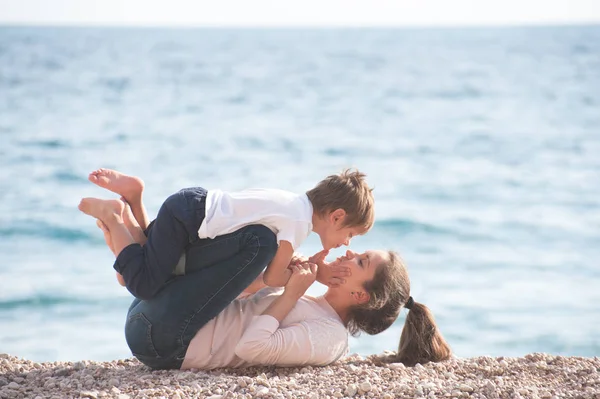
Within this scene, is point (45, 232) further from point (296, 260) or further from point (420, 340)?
point (420, 340)

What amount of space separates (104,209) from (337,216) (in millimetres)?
1248

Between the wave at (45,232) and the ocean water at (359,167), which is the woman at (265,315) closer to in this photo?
the ocean water at (359,167)

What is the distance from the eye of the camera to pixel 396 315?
4.51 m

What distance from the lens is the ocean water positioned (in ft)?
26.8

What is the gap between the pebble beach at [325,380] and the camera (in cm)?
371

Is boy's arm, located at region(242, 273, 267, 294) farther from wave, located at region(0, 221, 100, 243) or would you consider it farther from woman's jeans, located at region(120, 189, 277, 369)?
wave, located at region(0, 221, 100, 243)

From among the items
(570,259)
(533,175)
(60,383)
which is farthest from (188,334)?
(533,175)

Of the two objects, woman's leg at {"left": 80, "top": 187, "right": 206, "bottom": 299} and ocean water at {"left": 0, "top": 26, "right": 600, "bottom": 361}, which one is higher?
ocean water at {"left": 0, "top": 26, "right": 600, "bottom": 361}

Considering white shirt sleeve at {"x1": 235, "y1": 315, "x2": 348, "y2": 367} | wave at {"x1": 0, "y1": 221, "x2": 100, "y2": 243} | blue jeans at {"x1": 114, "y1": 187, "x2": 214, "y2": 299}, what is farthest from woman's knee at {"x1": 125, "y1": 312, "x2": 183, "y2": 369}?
wave at {"x1": 0, "y1": 221, "x2": 100, "y2": 243}

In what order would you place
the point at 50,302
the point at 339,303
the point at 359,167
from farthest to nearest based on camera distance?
the point at 359,167
the point at 50,302
the point at 339,303

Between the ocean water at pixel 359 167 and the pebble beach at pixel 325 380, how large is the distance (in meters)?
3.02

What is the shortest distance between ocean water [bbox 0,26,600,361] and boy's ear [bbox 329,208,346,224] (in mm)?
3192

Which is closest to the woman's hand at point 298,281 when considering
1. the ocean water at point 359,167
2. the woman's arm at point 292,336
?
the woman's arm at point 292,336

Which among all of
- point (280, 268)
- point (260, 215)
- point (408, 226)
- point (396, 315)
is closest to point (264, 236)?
point (260, 215)
